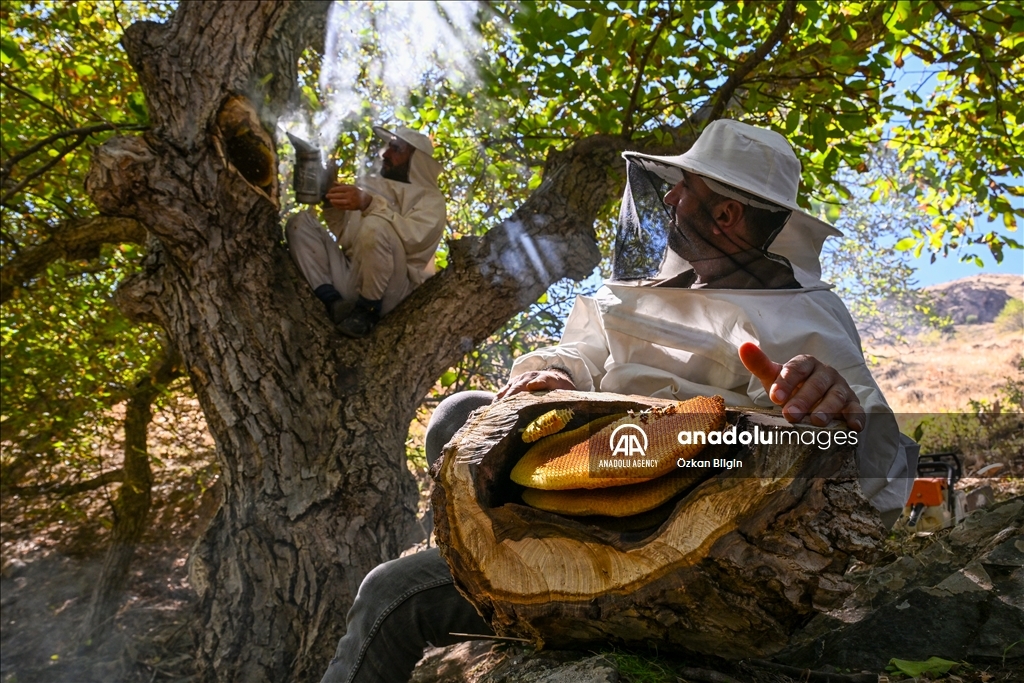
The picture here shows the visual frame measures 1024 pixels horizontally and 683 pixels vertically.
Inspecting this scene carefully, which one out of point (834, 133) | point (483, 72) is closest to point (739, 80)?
point (834, 133)

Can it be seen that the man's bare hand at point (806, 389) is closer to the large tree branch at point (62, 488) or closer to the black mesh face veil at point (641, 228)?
the black mesh face veil at point (641, 228)

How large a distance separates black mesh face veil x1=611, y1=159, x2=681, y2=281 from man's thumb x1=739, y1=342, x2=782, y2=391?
3.04ft

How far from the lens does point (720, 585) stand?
1219mm

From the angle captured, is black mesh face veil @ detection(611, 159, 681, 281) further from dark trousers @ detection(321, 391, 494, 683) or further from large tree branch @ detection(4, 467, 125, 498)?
large tree branch @ detection(4, 467, 125, 498)

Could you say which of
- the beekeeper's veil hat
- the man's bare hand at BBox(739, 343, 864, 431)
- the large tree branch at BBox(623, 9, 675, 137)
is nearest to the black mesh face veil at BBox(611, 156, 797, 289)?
the man's bare hand at BBox(739, 343, 864, 431)

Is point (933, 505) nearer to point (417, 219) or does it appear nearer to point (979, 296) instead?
→ point (417, 219)

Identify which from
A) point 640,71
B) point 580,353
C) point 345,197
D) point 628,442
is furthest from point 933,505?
point 345,197

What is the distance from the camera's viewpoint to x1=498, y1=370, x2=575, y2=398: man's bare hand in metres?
1.86

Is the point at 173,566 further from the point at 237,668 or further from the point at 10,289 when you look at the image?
the point at 237,668

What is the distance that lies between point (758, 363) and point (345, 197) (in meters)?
3.27

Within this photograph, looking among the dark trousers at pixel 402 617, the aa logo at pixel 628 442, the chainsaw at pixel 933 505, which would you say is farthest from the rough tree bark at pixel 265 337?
the chainsaw at pixel 933 505

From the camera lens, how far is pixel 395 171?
14.9ft

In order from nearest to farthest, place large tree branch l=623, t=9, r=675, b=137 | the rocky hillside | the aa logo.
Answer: the aa logo < large tree branch l=623, t=9, r=675, b=137 < the rocky hillside

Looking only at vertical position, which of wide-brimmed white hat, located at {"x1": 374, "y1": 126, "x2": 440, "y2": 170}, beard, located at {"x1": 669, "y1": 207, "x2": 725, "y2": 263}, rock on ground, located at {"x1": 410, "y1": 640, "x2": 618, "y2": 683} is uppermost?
wide-brimmed white hat, located at {"x1": 374, "y1": 126, "x2": 440, "y2": 170}
